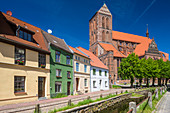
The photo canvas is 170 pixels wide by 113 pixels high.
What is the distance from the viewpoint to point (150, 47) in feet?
219

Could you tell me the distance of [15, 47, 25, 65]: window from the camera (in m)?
14.7

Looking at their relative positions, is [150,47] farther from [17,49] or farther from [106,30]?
[17,49]

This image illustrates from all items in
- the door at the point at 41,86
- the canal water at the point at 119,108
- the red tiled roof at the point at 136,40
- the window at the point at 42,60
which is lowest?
the canal water at the point at 119,108

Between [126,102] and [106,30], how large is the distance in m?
52.6

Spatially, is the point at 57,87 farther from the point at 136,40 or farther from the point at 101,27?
the point at 136,40

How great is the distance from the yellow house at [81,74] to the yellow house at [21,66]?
7.93 m

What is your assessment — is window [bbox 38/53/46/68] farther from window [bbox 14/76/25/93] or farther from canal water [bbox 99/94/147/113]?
canal water [bbox 99/94/147/113]

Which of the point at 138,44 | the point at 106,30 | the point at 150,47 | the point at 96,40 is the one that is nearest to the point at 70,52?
the point at 96,40

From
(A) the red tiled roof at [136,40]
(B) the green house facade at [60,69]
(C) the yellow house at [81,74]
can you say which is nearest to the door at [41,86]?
(B) the green house facade at [60,69]

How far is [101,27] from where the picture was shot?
207 ft

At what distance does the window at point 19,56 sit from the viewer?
14.7 m

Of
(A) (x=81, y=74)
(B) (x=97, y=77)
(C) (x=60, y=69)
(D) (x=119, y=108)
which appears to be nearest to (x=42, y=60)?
(C) (x=60, y=69)

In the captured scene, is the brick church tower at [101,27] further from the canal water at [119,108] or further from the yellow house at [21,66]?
the canal water at [119,108]

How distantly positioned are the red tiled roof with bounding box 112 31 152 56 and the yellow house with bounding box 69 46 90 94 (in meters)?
43.1
